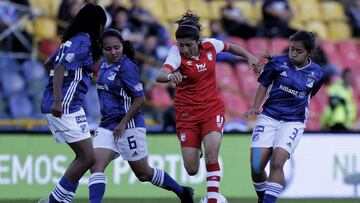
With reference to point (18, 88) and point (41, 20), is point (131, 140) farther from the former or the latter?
point (41, 20)

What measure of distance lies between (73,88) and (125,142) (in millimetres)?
1013

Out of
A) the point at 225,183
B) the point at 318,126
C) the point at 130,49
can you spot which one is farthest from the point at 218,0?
the point at 130,49

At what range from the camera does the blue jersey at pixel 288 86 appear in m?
11.8

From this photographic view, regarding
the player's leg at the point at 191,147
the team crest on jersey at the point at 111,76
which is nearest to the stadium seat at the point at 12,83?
the team crest on jersey at the point at 111,76

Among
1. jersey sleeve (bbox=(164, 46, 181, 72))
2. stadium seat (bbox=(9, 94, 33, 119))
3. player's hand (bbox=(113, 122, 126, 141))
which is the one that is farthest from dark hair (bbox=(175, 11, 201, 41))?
stadium seat (bbox=(9, 94, 33, 119))

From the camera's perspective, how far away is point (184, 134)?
11.9 metres

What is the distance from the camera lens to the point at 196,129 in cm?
1191

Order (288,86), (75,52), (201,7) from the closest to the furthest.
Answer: (75,52), (288,86), (201,7)

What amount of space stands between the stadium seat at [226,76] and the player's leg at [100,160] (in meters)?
8.30

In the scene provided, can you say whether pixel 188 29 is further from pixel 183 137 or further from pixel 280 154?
pixel 280 154

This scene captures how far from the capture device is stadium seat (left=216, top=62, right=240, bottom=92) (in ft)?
66.2

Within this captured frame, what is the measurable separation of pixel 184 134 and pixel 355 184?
471 centimetres

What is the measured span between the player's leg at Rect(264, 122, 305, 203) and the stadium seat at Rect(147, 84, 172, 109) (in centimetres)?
735

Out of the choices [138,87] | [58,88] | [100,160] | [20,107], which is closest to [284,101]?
[138,87]
